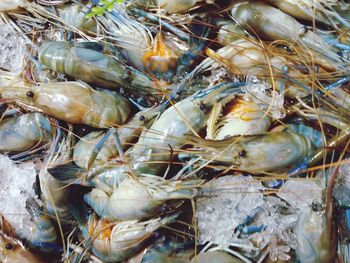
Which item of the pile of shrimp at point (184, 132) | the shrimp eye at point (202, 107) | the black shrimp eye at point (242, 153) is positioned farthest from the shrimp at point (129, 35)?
the black shrimp eye at point (242, 153)

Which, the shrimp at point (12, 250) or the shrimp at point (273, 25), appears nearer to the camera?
the shrimp at point (273, 25)

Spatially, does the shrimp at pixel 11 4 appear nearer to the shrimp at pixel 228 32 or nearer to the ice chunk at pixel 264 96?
the shrimp at pixel 228 32

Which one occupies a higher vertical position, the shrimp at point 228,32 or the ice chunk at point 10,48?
the shrimp at point 228,32

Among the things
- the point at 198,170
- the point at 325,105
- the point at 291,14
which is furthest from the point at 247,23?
the point at 198,170

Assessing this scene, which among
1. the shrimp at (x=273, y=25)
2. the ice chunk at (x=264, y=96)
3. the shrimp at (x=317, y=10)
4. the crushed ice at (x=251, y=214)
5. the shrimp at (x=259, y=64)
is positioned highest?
the shrimp at (x=317, y=10)

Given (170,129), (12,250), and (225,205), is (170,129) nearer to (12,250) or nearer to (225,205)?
(225,205)

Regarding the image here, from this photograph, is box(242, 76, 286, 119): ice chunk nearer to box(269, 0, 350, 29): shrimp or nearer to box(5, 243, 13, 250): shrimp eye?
box(269, 0, 350, 29): shrimp

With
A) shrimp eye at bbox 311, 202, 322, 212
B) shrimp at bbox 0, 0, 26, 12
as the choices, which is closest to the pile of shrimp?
shrimp eye at bbox 311, 202, 322, 212
